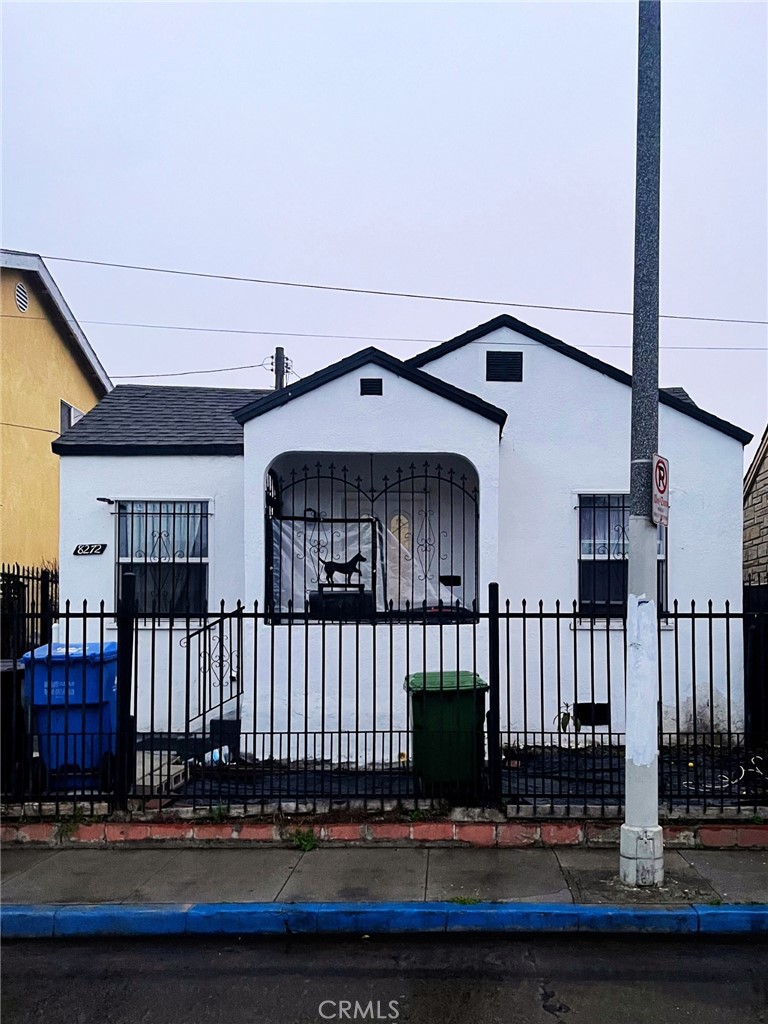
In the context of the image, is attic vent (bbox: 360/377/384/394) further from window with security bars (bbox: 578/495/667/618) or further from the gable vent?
window with security bars (bbox: 578/495/667/618)

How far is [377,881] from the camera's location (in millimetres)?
6336

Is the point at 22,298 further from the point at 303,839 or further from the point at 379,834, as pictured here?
the point at 379,834

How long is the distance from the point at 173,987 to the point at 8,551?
A: 12.4 m

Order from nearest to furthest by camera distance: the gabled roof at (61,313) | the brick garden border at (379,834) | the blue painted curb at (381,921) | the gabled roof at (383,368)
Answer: the blue painted curb at (381,921)
the brick garden border at (379,834)
the gabled roof at (383,368)
the gabled roof at (61,313)

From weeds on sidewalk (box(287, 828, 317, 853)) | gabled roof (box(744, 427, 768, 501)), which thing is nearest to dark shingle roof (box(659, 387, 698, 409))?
gabled roof (box(744, 427, 768, 501))

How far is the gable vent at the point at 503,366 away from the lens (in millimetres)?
11500

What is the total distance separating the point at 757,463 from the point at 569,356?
4.08 meters

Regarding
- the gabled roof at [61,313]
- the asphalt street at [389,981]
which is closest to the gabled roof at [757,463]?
the asphalt street at [389,981]

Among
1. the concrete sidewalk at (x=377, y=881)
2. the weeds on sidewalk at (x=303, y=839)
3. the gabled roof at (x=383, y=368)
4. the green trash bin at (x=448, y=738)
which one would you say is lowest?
the concrete sidewalk at (x=377, y=881)

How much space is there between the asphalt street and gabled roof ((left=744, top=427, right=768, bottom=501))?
29.6 feet

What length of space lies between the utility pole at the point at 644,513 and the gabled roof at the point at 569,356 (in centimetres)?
477

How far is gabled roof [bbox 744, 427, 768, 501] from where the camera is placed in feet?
43.4

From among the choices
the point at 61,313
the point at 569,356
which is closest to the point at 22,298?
the point at 61,313

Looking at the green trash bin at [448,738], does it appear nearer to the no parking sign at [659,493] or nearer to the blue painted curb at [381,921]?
the blue painted curb at [381,921]
